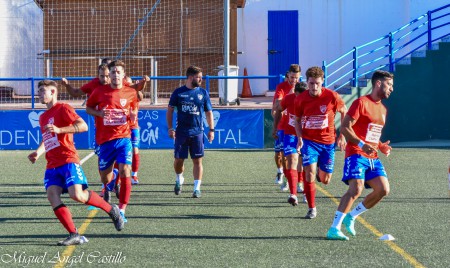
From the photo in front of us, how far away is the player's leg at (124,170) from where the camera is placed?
10.2 m

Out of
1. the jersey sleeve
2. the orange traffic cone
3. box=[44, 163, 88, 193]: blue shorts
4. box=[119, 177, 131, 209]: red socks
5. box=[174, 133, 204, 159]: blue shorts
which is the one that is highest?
the orange traffic cone

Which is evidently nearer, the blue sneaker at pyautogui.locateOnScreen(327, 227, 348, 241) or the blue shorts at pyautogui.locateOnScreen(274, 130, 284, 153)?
the blue sneaker at pyautogui.locateOnScreen(327, 227, 348, 241)

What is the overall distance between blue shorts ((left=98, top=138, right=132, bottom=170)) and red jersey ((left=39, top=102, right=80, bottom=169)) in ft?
5.06

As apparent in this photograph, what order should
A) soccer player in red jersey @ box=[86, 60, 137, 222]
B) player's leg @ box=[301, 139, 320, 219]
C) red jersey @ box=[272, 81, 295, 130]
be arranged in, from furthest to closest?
red jersey @ box=[272, 81, 295, 130] → soccer player in red jersey @ box=[86, 60, 137, 222] → player's leg @ box=[301, 139, 320, 219]

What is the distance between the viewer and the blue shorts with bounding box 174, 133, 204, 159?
41.6 feet

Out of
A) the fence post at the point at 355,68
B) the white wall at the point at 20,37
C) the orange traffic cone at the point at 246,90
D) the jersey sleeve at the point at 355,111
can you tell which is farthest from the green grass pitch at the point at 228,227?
the white wall at the point at 20,37

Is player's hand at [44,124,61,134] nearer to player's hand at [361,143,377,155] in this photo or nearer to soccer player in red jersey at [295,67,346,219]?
player's hand at [361,143,377,155]

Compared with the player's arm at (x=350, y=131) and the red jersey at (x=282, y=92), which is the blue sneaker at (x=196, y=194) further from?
the player's arm at (x=350, y=131)

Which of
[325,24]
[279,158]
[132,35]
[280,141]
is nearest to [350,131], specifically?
[280,141]

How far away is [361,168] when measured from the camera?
902 centimetres

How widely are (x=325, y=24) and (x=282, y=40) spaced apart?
1710 millimetres

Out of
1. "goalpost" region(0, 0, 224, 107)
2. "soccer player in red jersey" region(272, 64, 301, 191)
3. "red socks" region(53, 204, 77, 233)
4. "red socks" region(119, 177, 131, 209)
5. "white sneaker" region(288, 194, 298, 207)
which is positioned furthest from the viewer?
"goalpost" region(0, 0, 224, 107)

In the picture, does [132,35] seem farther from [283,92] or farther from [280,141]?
[283,92]

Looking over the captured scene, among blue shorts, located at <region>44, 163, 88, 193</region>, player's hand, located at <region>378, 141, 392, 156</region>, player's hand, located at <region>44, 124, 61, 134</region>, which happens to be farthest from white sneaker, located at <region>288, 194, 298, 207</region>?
player's hand, located at <region>44, 124, 61, 134</region>
